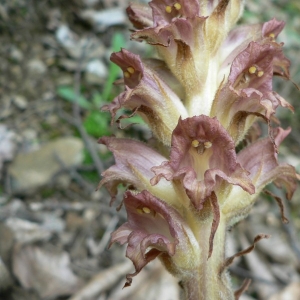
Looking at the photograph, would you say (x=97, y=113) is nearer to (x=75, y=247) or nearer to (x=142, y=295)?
(x=75, y=247)


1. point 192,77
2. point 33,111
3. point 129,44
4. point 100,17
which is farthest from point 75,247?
point 100,17

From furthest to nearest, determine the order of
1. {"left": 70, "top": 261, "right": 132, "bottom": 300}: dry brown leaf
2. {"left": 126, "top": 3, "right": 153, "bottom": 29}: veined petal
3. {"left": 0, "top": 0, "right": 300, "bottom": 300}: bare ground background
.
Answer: {"left": 0, "top": 0, "right": 300, "bottom": 300}: bare ground background < {"left": 70, "top": 261, "right": 132, "bottom": 300}: dry brown leaf < {"left": 126, "top": 3, "right": 153, "bottom": 29}: veined petal

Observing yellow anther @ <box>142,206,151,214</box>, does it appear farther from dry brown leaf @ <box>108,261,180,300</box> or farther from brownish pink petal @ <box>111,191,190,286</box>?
dry brown leaf @ <box>108,261,180,300</box>

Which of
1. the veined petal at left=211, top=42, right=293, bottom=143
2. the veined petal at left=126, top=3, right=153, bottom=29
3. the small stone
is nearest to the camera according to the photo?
the veined petal at left=211, top=42, right=293, bottom=143

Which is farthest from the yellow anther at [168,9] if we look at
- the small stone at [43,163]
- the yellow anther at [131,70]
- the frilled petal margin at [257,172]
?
the small stone at [43,163]

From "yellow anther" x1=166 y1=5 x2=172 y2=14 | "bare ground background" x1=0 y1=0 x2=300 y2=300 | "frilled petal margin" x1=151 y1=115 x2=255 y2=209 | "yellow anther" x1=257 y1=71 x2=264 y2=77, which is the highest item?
"yellow anther" x1=166 y1=5 x2=172 y2=14

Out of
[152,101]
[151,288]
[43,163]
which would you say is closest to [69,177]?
[43,163]

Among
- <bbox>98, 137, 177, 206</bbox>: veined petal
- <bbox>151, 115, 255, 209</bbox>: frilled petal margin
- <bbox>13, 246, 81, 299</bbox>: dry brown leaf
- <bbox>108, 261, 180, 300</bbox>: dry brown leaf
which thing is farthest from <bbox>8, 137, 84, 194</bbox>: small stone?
<bbox>151, 115, 255, 209</bbox>: frilled petal margin
